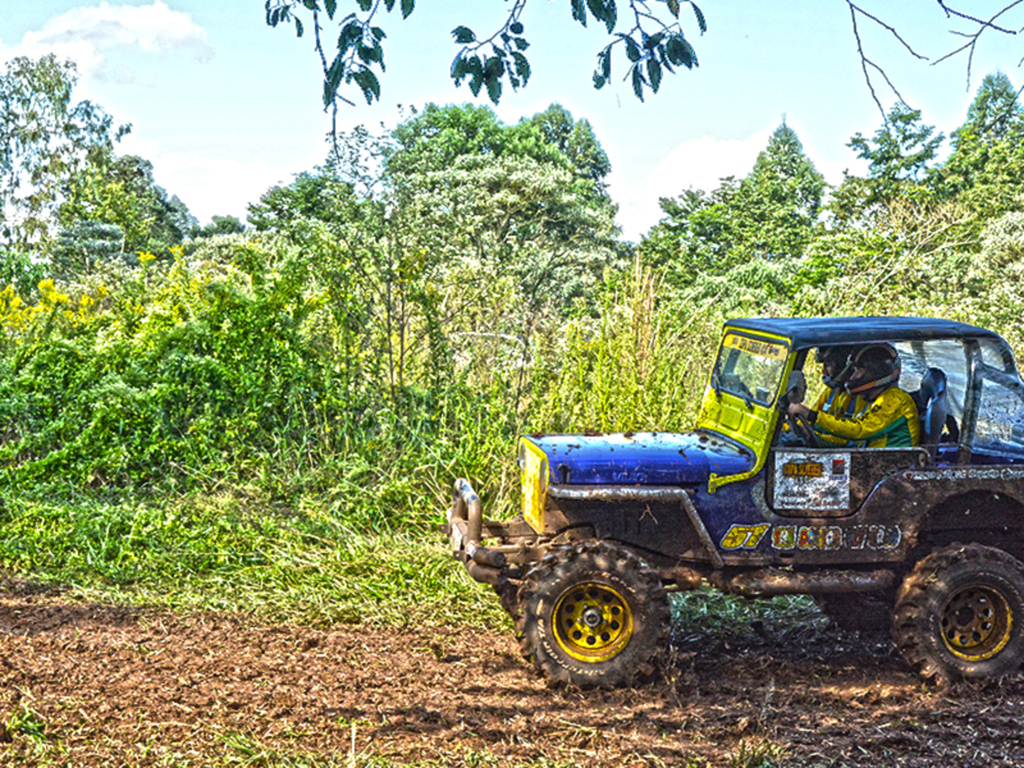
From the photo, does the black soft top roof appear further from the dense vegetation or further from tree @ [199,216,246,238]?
tree @ [199,216,246,238]

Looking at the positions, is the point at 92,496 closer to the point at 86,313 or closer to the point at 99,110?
the point at 86,313

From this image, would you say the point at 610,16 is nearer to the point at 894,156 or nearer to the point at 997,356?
the point at 997,356

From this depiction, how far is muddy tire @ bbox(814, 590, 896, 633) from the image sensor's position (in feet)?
17.7

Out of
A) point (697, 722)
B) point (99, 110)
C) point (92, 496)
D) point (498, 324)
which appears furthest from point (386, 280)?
point (99, 110)

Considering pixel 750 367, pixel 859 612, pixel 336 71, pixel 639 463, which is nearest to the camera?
pixel 336 71

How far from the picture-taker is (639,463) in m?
4.69

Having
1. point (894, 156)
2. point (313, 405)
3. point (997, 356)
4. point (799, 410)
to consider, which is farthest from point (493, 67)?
point (894, 156)

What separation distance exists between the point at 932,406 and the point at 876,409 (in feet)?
1.20

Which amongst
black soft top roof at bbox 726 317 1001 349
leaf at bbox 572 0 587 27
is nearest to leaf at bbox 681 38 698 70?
leaf at bbox 572 0 587 27

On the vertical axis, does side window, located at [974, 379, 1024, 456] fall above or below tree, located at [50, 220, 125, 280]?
below

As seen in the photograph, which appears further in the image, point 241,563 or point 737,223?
point 737,223

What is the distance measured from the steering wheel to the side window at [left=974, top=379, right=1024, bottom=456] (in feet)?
2.93

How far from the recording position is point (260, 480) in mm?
7215

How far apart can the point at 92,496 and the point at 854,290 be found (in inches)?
372
